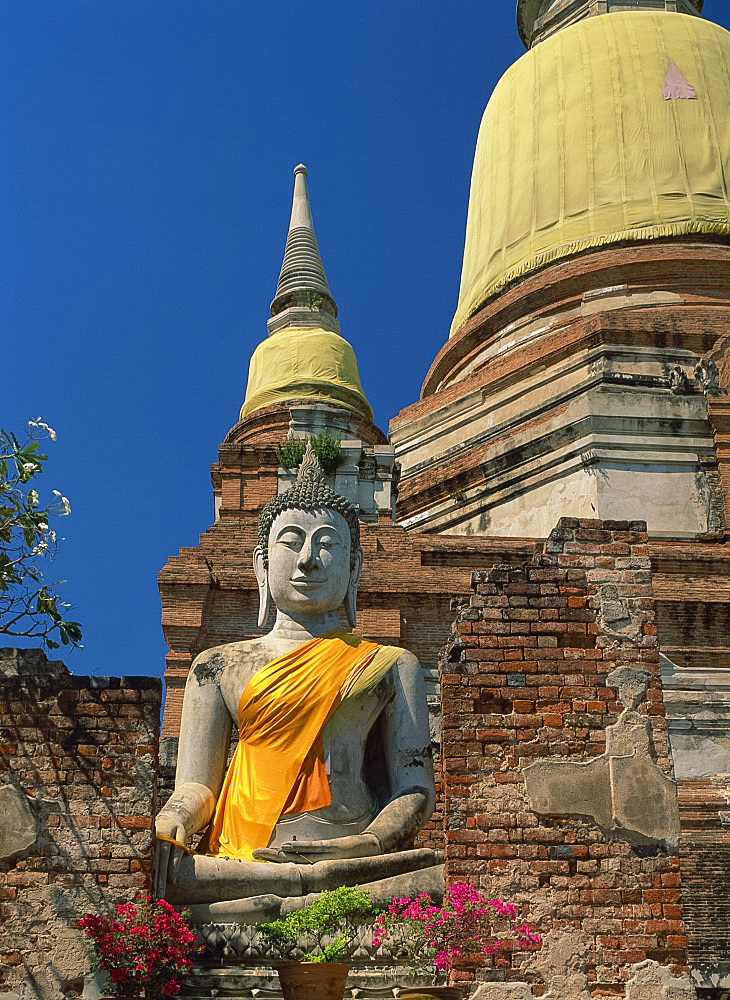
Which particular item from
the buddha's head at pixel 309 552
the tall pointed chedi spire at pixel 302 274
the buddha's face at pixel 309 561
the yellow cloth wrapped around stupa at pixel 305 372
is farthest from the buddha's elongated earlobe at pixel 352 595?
the tall pointed chedi spire at pixel 302 274

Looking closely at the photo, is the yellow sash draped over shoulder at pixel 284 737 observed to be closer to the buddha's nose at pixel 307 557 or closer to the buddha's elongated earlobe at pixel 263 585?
the buddha's nose at pixel 307 557

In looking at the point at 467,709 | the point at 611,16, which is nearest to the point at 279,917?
the point at 467,709

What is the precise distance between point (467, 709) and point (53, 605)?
241 cm

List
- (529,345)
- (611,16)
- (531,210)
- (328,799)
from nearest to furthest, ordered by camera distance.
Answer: (328,799) < (529,345) < (531,210) < (611,16)

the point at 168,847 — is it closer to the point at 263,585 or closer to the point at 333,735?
the point at 333,735

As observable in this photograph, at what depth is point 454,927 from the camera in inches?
228

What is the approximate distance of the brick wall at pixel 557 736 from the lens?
5.94m

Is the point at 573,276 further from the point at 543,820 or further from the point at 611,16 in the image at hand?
the point at 543,820

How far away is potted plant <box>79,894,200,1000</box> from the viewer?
5.57 meters

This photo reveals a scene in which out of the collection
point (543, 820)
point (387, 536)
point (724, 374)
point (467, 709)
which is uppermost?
point (724, 374)

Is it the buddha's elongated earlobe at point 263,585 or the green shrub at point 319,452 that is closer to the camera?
the buddha's elongated earlobe at point 263,585

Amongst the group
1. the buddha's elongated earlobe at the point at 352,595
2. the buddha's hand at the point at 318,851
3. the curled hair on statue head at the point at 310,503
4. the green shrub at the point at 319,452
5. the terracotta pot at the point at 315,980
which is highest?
the green shrub at the point at 319,452

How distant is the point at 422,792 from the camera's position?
7.24m

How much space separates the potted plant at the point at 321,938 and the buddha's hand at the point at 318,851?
273 mm
